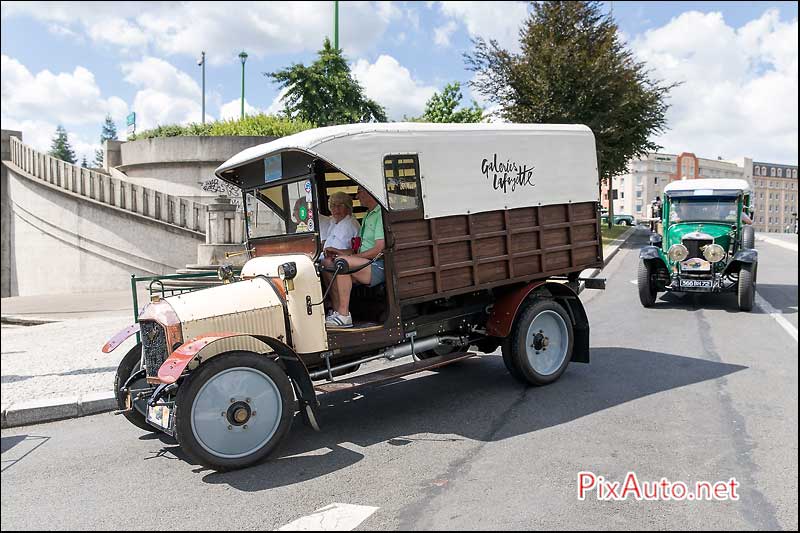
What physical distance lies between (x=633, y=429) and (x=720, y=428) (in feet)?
2.21

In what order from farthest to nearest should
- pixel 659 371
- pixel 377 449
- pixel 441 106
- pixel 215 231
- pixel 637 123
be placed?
pixel 441 106
pixel 637 123
pixel 215 231
pixel 659 371
pixel 377 449

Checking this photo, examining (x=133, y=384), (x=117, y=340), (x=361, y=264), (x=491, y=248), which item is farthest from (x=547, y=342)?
(x=117, y=340)

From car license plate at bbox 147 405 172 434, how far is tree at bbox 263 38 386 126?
26949 mm

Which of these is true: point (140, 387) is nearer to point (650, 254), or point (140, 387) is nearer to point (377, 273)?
point (377, 273)

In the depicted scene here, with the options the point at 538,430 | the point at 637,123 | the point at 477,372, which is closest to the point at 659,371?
the point at 477,372

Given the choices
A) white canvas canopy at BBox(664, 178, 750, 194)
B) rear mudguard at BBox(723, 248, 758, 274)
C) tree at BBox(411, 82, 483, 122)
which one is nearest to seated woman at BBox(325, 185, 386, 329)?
rear mudguard at BBox(723, 248, 758, 274)

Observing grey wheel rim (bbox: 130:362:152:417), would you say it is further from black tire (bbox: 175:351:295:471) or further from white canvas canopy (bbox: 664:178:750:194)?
white canvas canopy (bbox: 664:178:750:194)

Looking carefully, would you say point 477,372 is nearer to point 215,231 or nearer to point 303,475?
point 303,475

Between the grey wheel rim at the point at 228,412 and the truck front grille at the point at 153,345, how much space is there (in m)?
0.62

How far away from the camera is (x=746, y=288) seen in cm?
1103

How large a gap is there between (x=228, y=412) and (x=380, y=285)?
1916 millimetres

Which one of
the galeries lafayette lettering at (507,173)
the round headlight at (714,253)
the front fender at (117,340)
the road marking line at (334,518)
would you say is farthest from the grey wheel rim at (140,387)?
the round headlight at (714,253)

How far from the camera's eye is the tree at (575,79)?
87.4 feet

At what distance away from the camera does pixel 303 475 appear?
174 inches
